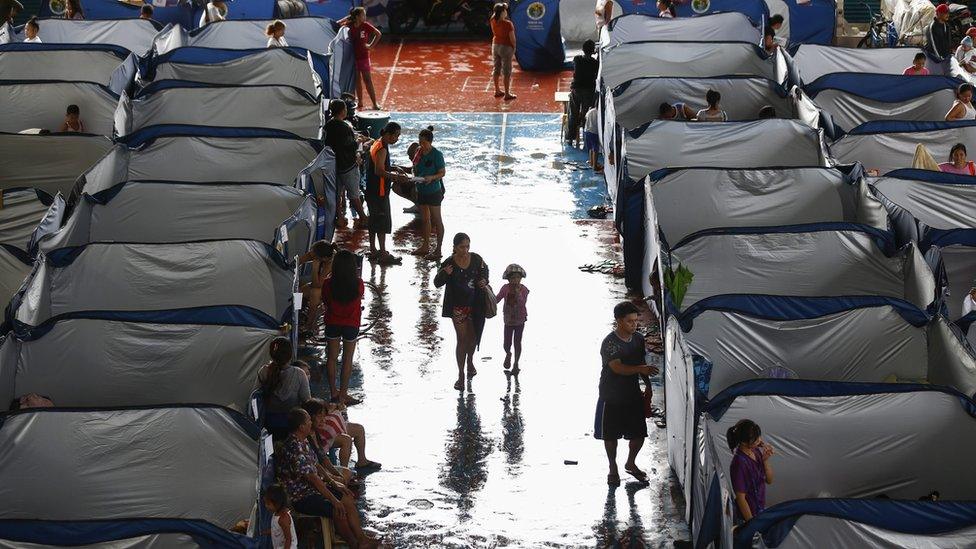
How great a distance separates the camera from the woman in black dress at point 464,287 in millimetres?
12977

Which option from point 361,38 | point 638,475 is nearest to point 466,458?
point 638,475

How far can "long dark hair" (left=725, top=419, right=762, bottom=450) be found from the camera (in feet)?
30.8

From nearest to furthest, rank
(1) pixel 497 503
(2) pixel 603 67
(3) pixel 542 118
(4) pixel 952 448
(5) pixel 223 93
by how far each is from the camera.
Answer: (4) pixel 952 448, (1) pixel 497 503, (5) pixel 223 93, (2) pixel 603 67, (3) pixel 542 118

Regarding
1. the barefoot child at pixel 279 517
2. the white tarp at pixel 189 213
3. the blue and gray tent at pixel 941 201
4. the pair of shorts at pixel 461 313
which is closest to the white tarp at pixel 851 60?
the blue and gray tent at pixel 941 201

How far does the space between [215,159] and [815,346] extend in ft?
24.0

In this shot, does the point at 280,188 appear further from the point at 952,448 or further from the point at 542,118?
the point at 542,118

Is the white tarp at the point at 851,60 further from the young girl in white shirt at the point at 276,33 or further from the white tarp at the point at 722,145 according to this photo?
the young girl in white shirt at the point at 276,33

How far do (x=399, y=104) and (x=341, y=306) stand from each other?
11445 millimetres

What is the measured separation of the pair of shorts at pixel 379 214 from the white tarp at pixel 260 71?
9.26 feet

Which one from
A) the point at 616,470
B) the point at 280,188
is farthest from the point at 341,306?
the point at 616,470

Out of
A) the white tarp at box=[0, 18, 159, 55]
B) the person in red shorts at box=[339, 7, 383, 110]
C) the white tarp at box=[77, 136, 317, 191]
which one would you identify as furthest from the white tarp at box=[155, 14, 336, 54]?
the white tarp at box=[77, 136, 317, 191]

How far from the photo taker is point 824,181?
48.1 ft

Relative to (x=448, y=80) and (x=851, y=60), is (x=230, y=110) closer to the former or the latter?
(x=448, y=80)

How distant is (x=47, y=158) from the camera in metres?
16.1
